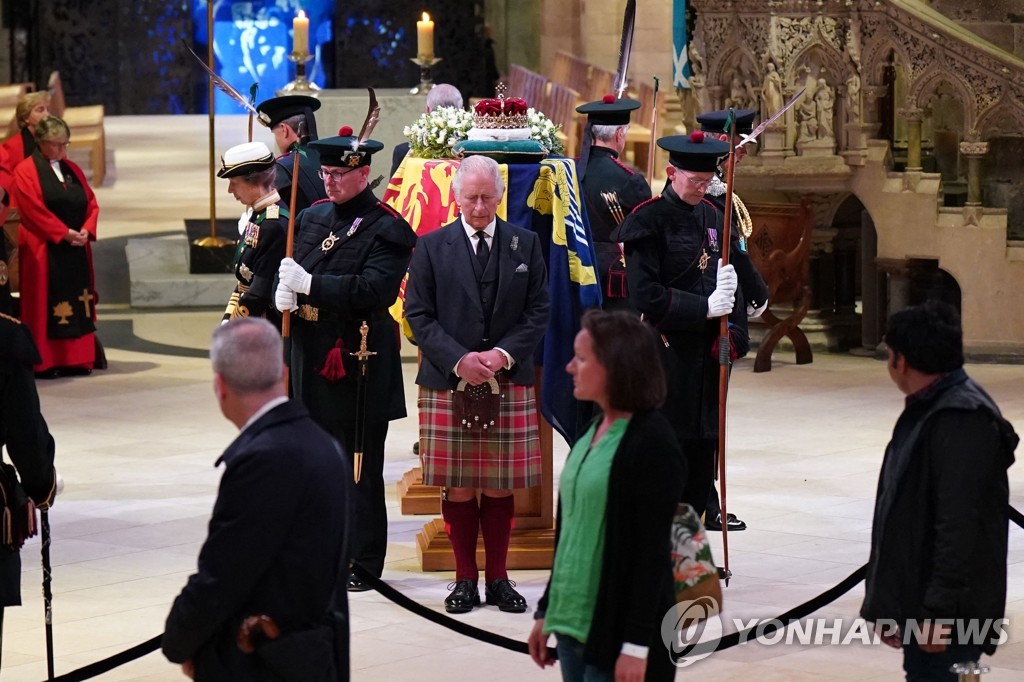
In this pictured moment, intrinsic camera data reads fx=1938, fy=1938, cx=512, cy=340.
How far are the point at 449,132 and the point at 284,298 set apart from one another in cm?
131

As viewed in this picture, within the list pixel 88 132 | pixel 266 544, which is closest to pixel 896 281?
pixel 266 544

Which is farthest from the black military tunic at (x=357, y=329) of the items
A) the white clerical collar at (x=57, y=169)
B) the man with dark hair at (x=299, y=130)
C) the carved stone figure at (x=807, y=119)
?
the carved stone figure at (x=807, y=119)

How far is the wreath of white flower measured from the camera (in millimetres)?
8347

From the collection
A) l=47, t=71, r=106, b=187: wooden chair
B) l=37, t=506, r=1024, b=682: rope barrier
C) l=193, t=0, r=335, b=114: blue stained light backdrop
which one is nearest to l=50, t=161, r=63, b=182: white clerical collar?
l=37, t=506, r=1024, b=682: rope barrier

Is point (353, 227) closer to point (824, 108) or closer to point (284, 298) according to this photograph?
point (284, 298)

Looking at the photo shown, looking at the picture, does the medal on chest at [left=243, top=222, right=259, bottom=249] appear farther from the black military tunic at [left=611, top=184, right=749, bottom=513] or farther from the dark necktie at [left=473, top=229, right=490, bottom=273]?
the black military tunic at [left=611, top=184, right=749, bottom=513]

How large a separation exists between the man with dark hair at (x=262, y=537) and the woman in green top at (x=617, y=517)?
57 cm

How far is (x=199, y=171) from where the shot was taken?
26984 mm

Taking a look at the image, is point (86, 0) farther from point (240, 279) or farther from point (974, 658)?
point (974, 658)

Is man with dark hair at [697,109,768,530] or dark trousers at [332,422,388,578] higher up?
man with dark hair at [697,109,768,530]

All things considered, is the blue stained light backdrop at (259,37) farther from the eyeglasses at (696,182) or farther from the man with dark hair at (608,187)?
the eyeglasses at (696,182)

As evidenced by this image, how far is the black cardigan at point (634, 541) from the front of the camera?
4.54 meters

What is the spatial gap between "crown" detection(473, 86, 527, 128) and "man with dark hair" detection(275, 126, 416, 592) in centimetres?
55

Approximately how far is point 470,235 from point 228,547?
3.35 metres
